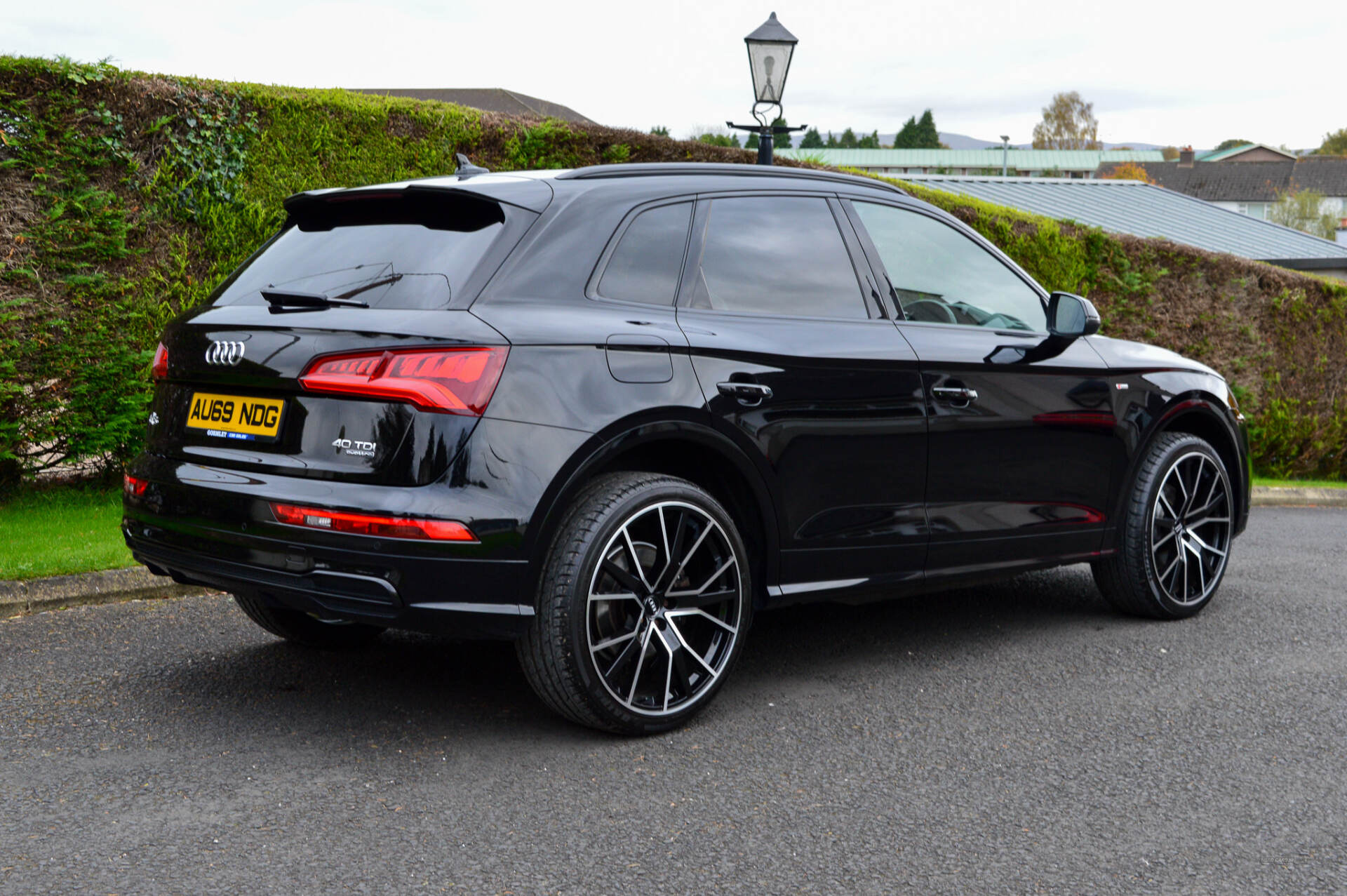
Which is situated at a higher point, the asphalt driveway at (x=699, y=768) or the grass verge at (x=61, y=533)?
the asphalt driveway at (x=699, y=768)

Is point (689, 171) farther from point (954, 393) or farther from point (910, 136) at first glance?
point (910, 136)

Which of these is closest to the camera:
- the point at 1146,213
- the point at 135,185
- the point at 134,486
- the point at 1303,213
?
the point at 134,486

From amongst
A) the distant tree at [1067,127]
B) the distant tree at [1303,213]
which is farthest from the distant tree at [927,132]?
the distant tree at [1303,213]

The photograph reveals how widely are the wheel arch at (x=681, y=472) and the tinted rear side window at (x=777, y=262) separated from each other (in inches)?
19.3

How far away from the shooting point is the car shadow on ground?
161 inches

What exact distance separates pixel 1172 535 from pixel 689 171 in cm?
291

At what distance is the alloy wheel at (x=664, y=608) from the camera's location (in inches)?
152

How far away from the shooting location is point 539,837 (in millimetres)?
3236

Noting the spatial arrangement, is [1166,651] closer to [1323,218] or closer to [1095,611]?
[1095,611]

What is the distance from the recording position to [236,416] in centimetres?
381

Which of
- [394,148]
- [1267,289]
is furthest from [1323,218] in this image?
[394,148]

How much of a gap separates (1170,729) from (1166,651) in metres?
1.13

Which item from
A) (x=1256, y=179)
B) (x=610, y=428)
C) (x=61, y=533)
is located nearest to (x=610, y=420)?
(x=610, y=428)

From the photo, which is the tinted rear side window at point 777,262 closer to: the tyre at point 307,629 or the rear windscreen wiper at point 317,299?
the rear windscreen wiper at point 317,299
